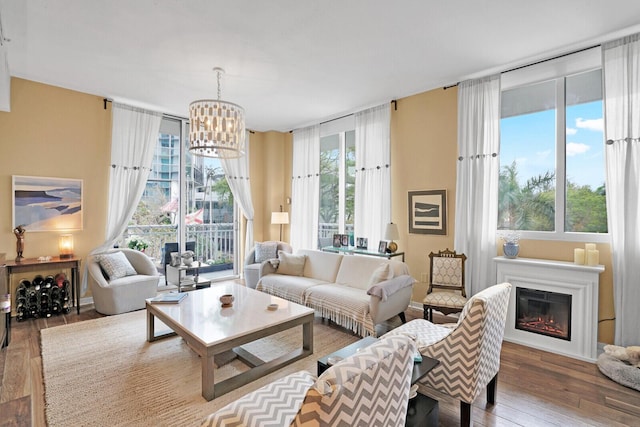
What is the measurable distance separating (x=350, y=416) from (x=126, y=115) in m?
5.40

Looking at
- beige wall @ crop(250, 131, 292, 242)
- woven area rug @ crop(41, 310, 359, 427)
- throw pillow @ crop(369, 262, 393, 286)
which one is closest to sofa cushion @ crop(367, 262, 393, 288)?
throw pillow @ crop(369, 262, 393, 286)

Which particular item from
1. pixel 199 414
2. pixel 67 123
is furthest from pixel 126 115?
pixel 199 414

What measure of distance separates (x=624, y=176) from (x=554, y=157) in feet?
2.23

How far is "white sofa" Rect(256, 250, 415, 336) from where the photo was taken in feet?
10.8

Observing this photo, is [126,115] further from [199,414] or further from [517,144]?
[517,144]

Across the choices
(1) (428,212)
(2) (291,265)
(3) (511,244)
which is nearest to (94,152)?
(2) (291,265)

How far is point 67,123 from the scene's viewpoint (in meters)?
4.41

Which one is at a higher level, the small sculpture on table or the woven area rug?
the small sculpture on table

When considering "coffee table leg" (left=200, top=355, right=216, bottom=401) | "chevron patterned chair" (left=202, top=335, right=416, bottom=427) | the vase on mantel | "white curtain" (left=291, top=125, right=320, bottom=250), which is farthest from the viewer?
"white curtain" (left=291, top=125, right=320, bottom=250)

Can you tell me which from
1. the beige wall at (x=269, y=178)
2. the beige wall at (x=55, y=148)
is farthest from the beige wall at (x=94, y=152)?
the beige wall at (x=269, y=178)

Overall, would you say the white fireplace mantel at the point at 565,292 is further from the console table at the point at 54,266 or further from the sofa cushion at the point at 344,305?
the console table at the point at 54,266

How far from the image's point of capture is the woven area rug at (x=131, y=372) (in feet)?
7.05

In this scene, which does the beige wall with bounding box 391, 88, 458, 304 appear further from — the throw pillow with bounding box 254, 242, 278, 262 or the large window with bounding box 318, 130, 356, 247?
the throw pillow with bounding box 254, 242, 278, 262

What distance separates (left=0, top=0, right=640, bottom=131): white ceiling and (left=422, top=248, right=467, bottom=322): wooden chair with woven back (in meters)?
2.25
